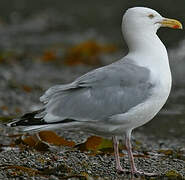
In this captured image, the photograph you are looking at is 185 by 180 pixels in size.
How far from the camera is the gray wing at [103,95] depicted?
495 cm

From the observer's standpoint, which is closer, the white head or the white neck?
the white neck

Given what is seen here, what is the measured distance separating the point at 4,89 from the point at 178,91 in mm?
3186

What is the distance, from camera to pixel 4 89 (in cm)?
957

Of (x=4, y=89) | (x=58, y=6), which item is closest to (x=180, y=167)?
(x=4, y=89)

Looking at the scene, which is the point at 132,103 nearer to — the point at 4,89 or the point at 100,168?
the point at 100,168

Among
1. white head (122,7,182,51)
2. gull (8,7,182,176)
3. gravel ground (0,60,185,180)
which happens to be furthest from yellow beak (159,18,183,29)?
gravel ground (0,60,185,180)

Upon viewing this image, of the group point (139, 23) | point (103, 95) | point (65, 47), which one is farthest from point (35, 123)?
point (65, 47)

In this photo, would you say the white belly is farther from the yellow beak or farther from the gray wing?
the yellow beak

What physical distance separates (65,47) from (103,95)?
1043 centimetres

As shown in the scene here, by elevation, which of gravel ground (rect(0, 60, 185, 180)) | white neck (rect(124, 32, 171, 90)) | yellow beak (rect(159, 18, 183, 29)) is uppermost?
yellow beak (rect(159, 18, 183, 29))

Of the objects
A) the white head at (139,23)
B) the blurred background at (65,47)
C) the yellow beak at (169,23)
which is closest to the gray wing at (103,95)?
the white head at (139,23)

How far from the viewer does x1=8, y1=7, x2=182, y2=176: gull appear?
491cm

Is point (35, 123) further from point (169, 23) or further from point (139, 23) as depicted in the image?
point (169, 23)

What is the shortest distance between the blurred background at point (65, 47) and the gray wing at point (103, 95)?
281 centimetres
